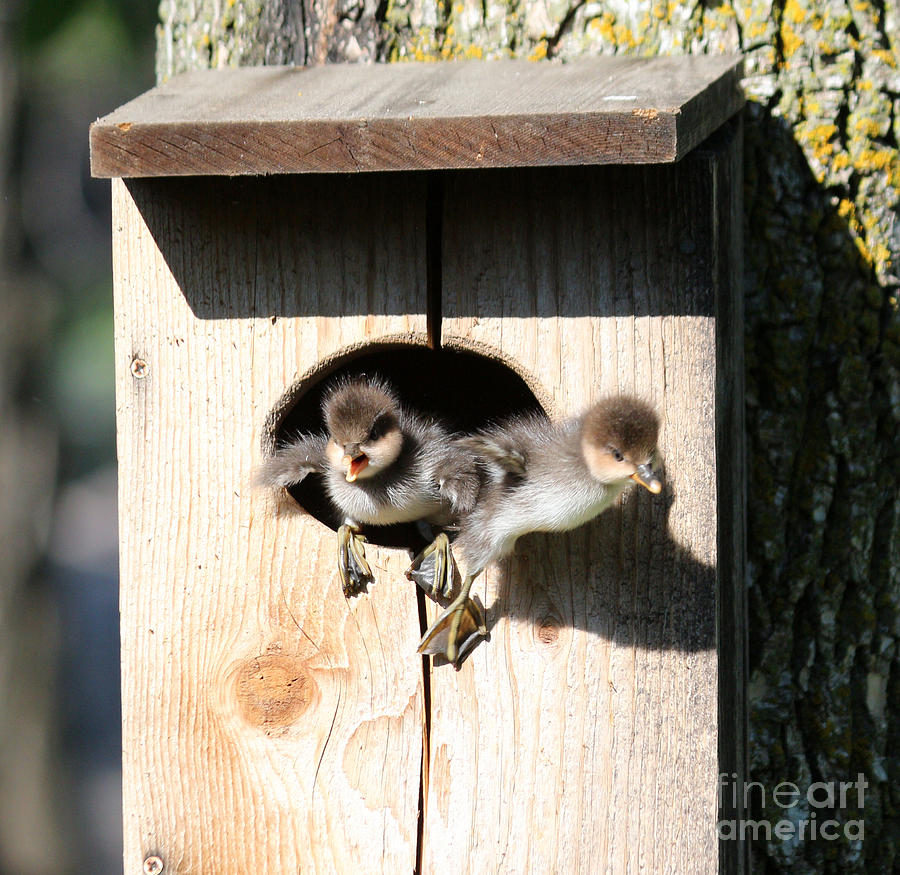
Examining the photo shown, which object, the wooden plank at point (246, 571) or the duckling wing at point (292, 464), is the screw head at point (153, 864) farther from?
the duckling wing at point (292, 464)

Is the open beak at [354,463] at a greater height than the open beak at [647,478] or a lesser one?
greater

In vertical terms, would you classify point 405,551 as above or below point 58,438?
below

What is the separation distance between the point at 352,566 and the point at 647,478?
0.67 metres

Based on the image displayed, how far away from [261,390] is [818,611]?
1.64 meters

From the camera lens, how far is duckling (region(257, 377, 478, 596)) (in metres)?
2.61

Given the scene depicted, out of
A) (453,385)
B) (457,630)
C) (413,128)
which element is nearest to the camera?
(413,128)

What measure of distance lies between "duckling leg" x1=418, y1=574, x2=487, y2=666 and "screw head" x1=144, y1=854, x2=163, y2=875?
77 centimetres

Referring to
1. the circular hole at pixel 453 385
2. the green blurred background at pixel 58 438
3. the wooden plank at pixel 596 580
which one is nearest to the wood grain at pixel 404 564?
the wooden plank at pixel 596 580

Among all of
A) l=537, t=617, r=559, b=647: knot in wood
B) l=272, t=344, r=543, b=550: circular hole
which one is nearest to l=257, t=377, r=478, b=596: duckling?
l=537, t=617, r=559, b=647: knot in wood

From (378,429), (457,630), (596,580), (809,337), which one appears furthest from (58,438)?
(596,580)

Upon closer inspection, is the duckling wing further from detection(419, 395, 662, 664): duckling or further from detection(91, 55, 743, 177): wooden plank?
detection(91, 55, 743, 177): wooden plank

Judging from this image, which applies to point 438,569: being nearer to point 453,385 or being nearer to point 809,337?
point 453,385

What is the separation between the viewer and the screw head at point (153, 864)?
271 centimetres

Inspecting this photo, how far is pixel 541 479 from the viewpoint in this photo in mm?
2531
